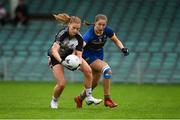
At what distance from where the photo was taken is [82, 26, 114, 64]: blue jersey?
15.9 metres

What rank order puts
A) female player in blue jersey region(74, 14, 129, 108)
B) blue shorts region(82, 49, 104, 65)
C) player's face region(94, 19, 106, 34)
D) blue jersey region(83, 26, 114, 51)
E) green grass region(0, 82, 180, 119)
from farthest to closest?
blue shorts region(82, 49, 104, 65), blue jersey region(83, 26, 114, 51), female player in blue jersey region(74, 14, 129, 108), player's face region(94, 19, 106, 34), green grass region(0, 82, 180, 119)

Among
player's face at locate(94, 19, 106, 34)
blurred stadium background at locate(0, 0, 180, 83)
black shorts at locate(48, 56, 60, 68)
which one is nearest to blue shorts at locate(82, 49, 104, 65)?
player's face at locate(94, 19, 106, 34)

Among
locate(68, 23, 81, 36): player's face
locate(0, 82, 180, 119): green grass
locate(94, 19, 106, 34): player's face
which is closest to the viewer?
locate(0, 82, 180, 119): green grass

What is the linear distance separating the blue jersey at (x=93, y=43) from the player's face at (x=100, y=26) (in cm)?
17

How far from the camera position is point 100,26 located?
51.1ft

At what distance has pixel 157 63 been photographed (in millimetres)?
27516

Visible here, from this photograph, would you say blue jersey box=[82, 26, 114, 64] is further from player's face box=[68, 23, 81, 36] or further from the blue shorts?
player's face box=[68, 23, 81, 36]

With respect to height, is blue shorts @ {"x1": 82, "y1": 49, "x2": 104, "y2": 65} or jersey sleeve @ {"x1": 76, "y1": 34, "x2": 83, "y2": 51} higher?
jersey sleeve @ {"x1": 76, "y1": 34, "x2": 83, "y2": 51}

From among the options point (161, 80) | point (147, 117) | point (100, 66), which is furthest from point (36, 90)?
point (147, 117)

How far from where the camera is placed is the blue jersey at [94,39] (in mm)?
15852

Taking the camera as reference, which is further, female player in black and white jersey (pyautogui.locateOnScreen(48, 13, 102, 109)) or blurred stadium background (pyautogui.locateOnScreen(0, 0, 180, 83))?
blurred stadium background (pyautogui.locateOnScreen(0, 0, 180, 83))

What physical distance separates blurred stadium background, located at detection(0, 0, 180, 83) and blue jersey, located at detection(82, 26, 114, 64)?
11143 mm

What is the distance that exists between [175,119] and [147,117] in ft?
1.86

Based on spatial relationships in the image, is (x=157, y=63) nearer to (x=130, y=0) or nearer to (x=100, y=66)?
(x=130, y=0)
